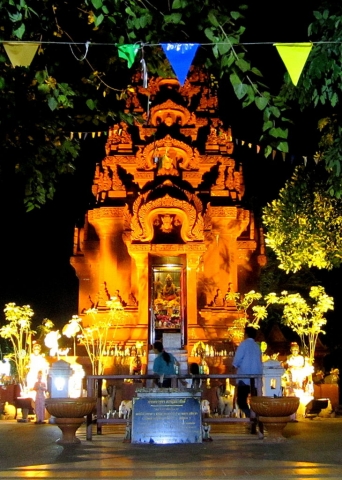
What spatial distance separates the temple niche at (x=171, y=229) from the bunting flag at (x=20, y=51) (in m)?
15.5

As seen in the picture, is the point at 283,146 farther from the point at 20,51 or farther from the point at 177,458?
the point at 177,458

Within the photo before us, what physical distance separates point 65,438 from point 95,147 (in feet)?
85.4

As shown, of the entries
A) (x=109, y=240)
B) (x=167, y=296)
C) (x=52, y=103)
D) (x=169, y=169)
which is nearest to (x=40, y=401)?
(x=52, y=103)

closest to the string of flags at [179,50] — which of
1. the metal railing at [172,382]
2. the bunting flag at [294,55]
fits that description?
the bunting flag at [294,55]

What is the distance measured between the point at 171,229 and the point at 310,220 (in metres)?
8.78

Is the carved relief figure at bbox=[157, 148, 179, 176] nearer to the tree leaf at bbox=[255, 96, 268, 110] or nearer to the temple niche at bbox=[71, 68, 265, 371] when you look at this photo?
the temple niche at bbox=[71, 68, 265, 371]

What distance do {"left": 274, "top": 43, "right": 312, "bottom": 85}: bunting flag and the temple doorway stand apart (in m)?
18.0

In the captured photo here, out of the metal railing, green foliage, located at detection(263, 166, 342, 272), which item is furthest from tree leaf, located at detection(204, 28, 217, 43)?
green foliage, located at detection(263, 166, 342, 272)

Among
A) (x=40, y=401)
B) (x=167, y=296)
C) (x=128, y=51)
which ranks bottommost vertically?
(x=40, y=401)

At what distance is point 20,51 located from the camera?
820cm

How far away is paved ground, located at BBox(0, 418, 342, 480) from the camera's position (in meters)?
8.03

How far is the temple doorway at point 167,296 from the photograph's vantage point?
84.6 ft

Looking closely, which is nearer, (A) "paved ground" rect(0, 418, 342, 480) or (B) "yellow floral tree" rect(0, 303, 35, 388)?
(A) "paved ground" rect(0, 418, 342, 480)

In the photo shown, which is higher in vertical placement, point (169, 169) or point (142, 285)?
point (169, 169)
